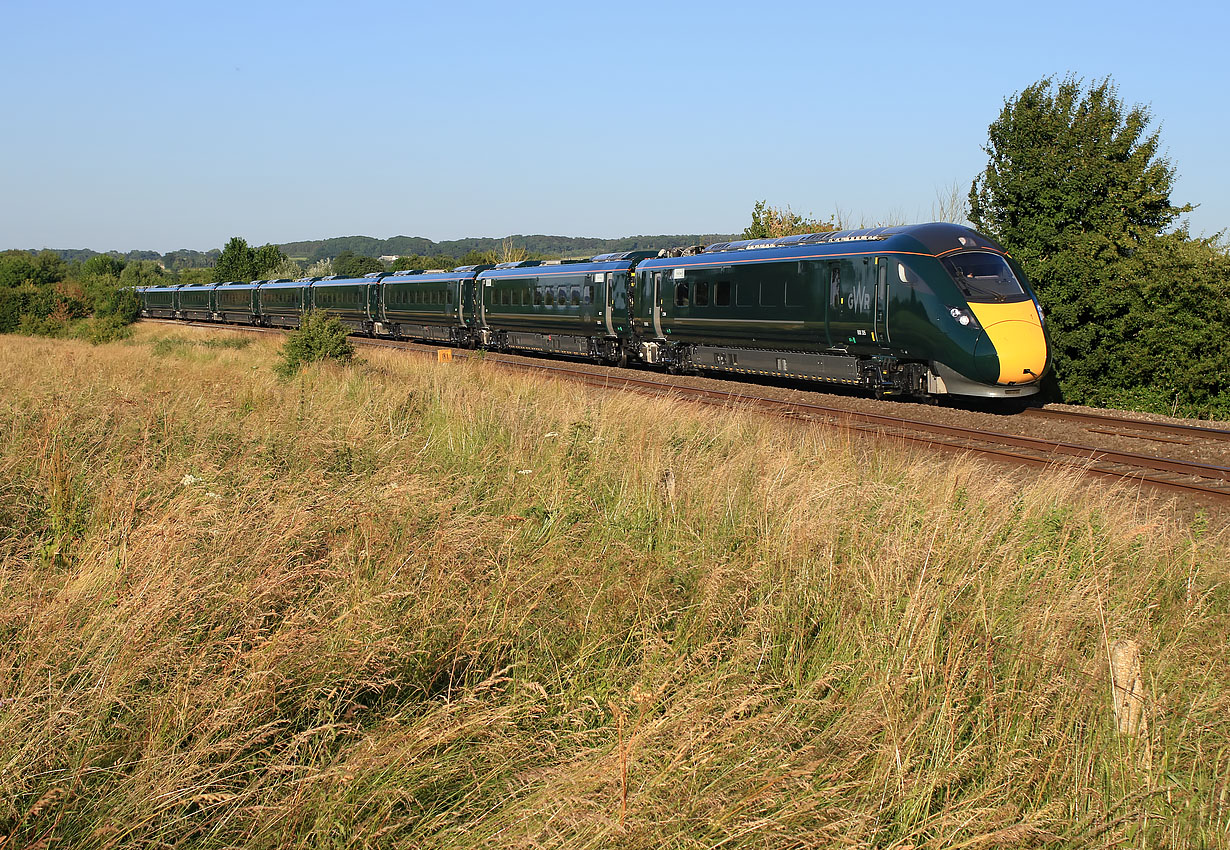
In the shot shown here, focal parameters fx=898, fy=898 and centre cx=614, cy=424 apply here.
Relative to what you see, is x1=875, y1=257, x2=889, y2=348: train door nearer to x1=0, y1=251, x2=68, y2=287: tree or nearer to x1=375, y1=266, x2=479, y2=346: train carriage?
x1=375, y1=266, x2=479, y2=346: train carriage

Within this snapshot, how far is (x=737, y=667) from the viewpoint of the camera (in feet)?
14.7

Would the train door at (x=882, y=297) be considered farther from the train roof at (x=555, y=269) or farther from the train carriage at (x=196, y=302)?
the train carriage at (x=196, y=302)

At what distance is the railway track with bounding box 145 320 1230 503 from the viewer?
1080cm

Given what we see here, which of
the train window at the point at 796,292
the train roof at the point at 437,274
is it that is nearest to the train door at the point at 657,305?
the train window at the point at 796,292

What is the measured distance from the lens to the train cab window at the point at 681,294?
22.4m

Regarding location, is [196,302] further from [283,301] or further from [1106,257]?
[1106,257]

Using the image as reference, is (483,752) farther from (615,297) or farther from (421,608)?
(615,297)

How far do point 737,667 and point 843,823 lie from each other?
50.1 inches

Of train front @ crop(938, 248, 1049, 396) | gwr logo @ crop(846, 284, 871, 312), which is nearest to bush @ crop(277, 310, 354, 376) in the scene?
gwr logo @ crop(846, 284, 871, 312)

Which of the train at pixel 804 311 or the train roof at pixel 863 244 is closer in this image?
the train at pixel 804 311

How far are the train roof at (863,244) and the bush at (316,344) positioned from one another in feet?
28.5

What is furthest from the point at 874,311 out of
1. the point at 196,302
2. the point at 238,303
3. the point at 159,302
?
the point at 159,302

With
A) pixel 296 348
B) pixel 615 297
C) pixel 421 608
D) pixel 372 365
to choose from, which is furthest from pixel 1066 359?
pixel 421 608

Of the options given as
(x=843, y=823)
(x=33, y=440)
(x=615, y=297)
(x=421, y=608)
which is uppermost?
(x=615, y=297)
